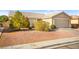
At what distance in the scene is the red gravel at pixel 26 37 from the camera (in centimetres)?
226

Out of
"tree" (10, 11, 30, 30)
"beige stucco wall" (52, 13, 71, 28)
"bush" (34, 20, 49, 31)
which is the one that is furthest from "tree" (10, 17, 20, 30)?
"beige stucco wall" (52, 13, 71, 28)

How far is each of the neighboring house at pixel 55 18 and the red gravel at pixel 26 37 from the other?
0.42 feet

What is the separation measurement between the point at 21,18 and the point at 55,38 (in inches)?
21.9

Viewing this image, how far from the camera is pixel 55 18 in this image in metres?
2.31

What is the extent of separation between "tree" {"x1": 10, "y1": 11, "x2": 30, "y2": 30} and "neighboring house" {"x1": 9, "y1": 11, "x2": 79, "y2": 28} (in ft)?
0.15

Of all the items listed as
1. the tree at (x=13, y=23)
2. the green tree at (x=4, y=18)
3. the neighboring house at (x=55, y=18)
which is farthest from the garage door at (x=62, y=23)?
the green tree at (x=4, y=18)

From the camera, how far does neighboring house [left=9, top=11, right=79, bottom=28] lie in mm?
2279

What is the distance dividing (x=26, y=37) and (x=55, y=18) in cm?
49

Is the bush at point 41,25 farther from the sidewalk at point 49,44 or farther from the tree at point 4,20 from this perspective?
the tree at point 4,20

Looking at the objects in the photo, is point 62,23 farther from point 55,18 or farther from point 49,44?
point 49,44

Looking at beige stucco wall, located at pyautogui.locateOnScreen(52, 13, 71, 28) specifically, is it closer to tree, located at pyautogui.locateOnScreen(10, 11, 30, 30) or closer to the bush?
the bush
